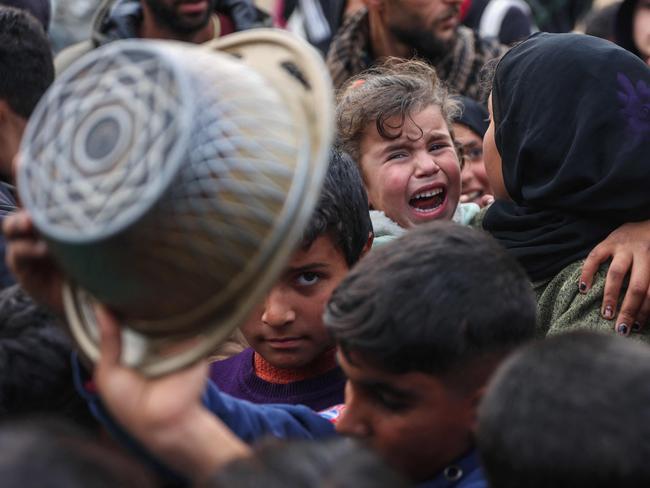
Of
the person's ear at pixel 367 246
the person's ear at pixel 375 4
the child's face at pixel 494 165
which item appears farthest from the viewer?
the person's ear at pixel 375 4

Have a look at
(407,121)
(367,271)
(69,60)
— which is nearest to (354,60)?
(69,60)

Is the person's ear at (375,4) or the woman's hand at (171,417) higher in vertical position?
the woman's hand at (171,417)

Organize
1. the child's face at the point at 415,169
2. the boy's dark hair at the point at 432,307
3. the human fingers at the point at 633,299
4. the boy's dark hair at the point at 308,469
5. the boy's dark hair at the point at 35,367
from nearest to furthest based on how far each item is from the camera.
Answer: the boy's dark hair at the point at 308,469 < the boy's dark hair at the point at 432,307 < the boy's dark hair at the point at 35,367 < the human fingers at the point at 633,299 < the child's face at the point at 415,169

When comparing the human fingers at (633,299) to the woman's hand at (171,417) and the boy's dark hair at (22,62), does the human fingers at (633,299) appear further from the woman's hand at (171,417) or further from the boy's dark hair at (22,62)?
the boy's dark hair at (22,62)

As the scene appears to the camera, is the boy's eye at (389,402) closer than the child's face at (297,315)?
Yes

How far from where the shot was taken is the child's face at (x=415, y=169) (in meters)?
3.34

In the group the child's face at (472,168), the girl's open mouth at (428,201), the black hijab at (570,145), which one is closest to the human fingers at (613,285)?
the black hijab at (570,145)

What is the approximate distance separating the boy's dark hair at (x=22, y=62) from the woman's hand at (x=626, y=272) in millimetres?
2127

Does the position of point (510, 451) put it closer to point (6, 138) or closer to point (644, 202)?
point (644, 202)

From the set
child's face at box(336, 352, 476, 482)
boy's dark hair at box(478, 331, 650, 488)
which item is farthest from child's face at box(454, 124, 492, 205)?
boy's dark hair at box(478, 331, 650, 488)

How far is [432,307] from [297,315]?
75 centimetres

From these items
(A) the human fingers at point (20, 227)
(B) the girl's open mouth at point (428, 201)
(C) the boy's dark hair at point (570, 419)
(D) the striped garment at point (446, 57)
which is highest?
(A) the human fingers at point (20, 227)

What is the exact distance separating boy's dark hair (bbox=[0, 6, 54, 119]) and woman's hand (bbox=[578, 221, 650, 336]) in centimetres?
213

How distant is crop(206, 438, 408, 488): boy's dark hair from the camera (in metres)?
1.39
